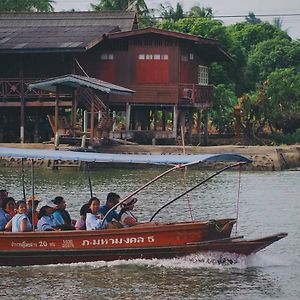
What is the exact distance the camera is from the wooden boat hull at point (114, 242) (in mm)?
16672

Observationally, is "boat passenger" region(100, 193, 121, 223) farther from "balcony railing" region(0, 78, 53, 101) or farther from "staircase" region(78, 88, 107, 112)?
"balcony railing" region(0, 78, 53, 101)

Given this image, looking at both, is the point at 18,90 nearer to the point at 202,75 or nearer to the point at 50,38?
the point at 50,38

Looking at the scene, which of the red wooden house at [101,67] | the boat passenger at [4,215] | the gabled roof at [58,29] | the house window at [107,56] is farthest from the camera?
the house window at [107,56]

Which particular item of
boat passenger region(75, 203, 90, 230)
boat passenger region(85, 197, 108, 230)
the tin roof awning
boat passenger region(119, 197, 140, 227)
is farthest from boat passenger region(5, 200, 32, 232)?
the tin roof awning

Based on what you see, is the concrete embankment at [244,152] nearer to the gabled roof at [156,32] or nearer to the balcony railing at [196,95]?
the balcony railing at [196,95]

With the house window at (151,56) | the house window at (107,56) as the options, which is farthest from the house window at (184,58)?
the house window at (107,56)

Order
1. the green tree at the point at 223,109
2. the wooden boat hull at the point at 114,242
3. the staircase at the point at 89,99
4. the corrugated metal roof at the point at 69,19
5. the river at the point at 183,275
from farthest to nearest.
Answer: the green tree at the point at 223,109 → the corrugated metal roof at the point at 69,19 → the staircase at the point at 89,99 → the wooden boat hull at the point at 114,242 → the river at the point at 183,275

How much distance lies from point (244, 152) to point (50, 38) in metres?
10.2

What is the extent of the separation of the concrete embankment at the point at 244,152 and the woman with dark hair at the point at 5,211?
19302 millimetres

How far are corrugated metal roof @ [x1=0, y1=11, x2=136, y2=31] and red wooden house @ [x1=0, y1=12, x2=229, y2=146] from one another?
0.16 metres

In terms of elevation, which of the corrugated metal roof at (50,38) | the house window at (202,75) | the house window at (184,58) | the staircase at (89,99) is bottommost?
the staircase at (89,99)

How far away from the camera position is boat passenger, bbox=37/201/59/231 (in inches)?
684

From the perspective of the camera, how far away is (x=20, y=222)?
56.2ft

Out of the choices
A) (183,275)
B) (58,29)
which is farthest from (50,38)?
(183,275)
